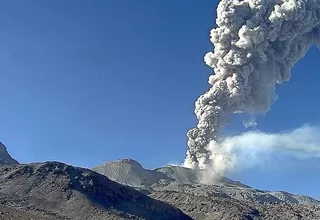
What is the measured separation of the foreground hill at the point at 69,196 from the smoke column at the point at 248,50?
34460 millimetres

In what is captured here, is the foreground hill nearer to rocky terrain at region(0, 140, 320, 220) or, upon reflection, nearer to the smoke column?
rocky terrain at region(0, 140, 320, 220)

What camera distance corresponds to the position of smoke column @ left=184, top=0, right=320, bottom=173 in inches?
4409

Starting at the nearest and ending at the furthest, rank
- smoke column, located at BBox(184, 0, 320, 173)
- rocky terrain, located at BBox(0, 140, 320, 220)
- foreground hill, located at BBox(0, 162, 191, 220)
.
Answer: rocky terrain, located at BBox(0, 140, 320, 220), foreground hill, located at BBox(0, 162, 191, 220), smoke column, located at BBox(184, 0, 320, 173)

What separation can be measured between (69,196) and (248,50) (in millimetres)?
51139

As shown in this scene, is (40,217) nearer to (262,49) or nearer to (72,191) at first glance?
(72,191)

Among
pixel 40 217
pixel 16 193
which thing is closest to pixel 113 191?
pixel 16 193

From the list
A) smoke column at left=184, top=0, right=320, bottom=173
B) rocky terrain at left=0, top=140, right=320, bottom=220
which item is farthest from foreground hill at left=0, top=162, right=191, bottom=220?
smoke column at left=184, top=0, right=320, bottom=173

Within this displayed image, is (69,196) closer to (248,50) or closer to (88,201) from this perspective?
(88,201)

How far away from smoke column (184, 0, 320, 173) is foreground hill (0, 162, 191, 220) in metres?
34.5

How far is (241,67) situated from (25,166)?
48.0m

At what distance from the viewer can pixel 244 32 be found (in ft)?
362

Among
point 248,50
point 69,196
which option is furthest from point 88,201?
point 248,50

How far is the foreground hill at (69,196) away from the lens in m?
74.1

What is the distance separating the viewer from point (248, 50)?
11319 cm
